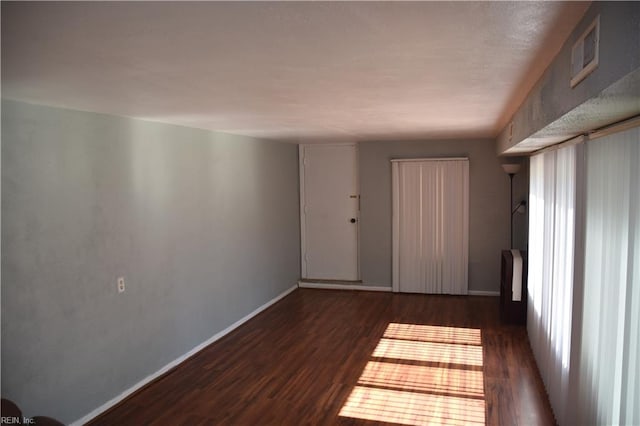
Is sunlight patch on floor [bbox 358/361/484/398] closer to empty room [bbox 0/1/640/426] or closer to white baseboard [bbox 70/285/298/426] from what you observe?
empty room [bbox 0/1/640/426]

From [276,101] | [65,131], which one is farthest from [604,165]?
[65,131]

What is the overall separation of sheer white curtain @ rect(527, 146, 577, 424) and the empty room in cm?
4

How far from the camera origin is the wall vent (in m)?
1.25

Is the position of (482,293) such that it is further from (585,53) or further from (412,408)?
(585,53)

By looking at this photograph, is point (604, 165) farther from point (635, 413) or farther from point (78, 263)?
point (78, 263)

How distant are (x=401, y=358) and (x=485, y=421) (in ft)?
4.17

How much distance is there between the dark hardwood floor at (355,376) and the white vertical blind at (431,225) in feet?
2.90

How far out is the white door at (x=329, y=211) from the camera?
287 inches

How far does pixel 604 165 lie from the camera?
7.51 ft

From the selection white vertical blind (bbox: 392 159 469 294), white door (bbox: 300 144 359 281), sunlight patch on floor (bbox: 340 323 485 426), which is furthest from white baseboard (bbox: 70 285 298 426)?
white vertical blind (bbox: 392 159 469 294)

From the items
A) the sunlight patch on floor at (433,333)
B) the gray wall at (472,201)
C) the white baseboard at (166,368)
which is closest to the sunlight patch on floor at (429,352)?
the sunlight patch on floor at (433,333)

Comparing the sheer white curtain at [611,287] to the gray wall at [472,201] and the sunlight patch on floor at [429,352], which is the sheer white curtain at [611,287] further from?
the gray wall at [472,201]

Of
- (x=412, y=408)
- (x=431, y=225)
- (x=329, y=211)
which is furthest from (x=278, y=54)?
(x=329, y=211)

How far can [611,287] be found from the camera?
2139mm
